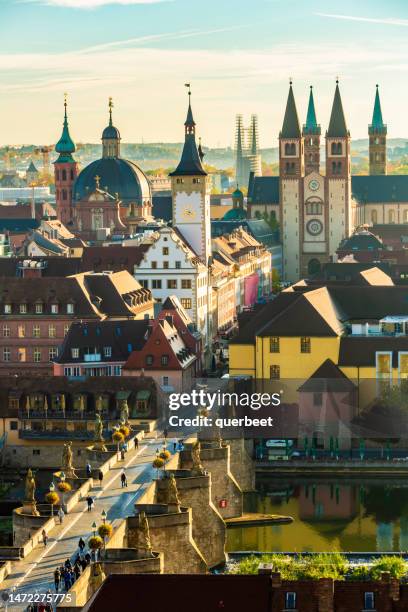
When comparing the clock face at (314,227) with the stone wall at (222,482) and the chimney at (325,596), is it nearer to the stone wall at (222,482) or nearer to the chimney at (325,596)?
the stone wall at (222,482)

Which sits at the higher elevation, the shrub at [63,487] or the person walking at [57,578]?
the person walking at [57,578]

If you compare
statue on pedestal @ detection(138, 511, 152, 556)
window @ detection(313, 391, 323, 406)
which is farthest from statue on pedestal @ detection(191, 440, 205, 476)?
window @ detection(313, 391, 323, 406)

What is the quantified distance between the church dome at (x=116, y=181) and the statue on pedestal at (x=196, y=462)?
301 ft

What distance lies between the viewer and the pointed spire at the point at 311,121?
185875mm

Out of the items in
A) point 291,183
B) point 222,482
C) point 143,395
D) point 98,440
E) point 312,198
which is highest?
point 291,183

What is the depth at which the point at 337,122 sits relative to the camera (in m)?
167

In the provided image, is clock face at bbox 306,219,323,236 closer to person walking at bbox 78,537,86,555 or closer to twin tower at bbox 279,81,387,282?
twin tower at bbox 279,81,387,282

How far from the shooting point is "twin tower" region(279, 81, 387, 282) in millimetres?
164375

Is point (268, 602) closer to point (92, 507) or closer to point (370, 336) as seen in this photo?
point (92, 507)

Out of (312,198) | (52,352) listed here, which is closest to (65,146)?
(312,198)

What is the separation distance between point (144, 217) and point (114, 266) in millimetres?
47019

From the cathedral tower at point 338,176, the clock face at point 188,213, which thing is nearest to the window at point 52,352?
the clock face at point 188,213

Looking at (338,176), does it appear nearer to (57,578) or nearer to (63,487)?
(63,487)

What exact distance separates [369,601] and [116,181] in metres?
122
